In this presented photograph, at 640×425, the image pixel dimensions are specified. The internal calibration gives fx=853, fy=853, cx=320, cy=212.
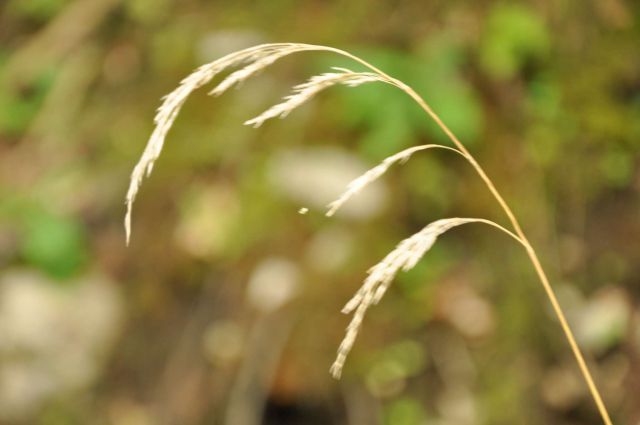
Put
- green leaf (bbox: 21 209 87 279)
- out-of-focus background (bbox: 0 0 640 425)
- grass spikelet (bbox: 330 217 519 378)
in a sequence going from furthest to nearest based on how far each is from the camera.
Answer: green leaf (bbox: 21 209 87 279)
out-of-focus background (bbox: 0 0 640 425)
grass spikelet (bbox: 330 217 519 378)

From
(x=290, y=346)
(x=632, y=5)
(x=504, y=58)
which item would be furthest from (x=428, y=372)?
(x=632, y=5)

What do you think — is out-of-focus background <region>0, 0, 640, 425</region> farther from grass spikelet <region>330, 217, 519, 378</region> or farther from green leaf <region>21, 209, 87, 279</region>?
grass spikelet <region>330, 217, 519, 378</region>

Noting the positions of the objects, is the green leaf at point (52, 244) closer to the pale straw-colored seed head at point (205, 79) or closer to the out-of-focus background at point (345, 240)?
the out-of-focus background at point (345, 240)

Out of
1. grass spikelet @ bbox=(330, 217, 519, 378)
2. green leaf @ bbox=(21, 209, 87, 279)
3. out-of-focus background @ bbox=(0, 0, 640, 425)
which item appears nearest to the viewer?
grass spikelet @ bbox=(330, 217, 519, 378)

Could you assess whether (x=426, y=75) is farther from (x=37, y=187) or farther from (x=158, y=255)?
(x=37, y=187)

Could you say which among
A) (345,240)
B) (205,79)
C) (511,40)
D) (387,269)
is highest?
(205,79)

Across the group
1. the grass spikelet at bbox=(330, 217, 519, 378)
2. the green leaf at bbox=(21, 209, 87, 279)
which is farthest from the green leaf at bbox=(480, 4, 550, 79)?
the grass spikelet at bbox=(330, 217, 519, 378)

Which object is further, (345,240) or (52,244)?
(52,244)

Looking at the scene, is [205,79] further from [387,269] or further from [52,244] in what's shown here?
[52,244]

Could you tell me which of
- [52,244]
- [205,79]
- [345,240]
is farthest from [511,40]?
[205,79]
